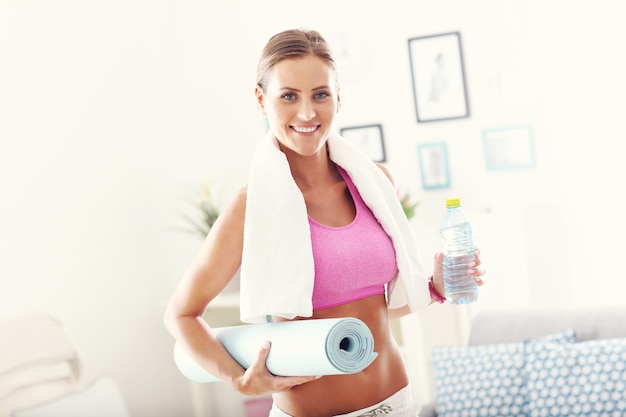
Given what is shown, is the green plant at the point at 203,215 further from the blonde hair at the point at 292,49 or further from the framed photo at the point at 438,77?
the blonde hair at the point at 292,49

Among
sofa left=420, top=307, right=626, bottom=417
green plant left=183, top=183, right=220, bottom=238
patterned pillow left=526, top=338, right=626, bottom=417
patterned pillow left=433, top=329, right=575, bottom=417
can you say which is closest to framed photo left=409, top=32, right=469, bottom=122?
green plant left=183, top=183, right=220, bottom=238

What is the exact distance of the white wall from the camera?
12.2 feet

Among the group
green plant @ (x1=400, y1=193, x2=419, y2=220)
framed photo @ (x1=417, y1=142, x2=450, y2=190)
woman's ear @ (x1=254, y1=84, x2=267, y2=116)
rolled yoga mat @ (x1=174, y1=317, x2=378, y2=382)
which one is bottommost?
rolled yoga mat @ (x1=174, y1=317, x2=378, y2=382)

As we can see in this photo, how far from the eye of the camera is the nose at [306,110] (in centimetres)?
168

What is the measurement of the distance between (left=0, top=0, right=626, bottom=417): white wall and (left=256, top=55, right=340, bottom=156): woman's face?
2.02 metres

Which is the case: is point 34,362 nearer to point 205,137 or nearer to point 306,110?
point 205,137

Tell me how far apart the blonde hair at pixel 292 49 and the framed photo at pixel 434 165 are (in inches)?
91.4

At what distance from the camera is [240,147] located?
4.54 meters

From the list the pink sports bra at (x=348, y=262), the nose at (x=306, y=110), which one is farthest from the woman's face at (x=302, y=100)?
the pink sports bra at (x=348, y=262)

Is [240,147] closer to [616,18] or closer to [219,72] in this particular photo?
[219,72]

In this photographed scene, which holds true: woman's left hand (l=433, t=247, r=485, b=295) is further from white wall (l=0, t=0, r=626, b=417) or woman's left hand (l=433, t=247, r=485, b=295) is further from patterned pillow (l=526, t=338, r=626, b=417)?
white wall (l=0, t=0, r=626, b=417)

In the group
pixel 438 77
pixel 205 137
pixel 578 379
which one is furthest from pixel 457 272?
pixel 205 137

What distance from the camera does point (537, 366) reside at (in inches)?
106

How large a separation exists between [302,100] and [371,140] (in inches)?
98.4
